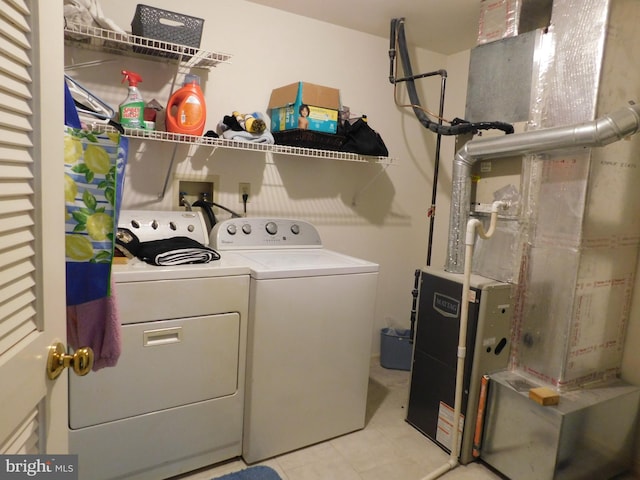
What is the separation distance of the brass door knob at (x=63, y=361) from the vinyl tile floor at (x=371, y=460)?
1.31 metres

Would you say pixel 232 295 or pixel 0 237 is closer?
pixel 0 237

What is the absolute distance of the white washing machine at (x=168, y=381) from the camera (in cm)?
159

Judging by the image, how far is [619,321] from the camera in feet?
6.71

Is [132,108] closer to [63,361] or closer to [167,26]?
[167,26]

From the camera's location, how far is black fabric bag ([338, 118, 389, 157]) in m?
2.51

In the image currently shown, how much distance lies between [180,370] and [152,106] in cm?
130

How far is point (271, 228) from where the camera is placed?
2.34m

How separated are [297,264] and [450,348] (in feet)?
2.82

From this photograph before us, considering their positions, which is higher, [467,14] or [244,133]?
[467,14]

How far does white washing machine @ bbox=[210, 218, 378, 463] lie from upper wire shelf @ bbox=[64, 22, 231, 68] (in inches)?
32.5

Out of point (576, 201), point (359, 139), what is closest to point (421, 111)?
point (359, 139)

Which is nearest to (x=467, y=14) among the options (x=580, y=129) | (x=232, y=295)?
(x=580, y=129)

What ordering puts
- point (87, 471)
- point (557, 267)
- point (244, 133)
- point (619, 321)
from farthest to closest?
point (244, 133) → point (619, 321) → point (557, 267) → point (87, 471)

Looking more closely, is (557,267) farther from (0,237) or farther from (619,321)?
(0,237)
